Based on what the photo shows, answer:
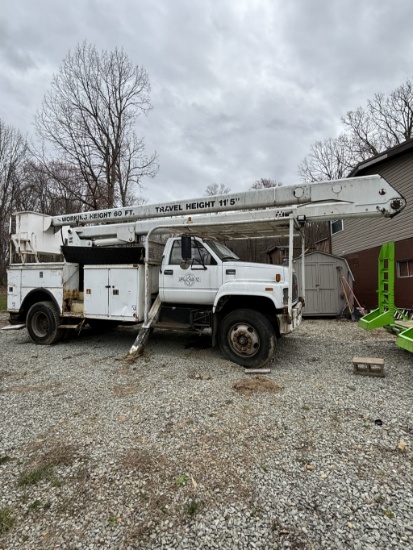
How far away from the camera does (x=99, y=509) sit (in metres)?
2.02

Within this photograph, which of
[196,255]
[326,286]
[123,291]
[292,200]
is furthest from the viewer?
[326,286]

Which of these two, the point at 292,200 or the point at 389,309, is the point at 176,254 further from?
the point at 389,309

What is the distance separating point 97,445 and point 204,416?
3.73 ft

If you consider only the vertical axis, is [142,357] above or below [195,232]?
below

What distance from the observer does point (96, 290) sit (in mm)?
6344

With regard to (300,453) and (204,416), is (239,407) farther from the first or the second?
(300,453)

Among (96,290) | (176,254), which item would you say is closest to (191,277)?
(176,254)

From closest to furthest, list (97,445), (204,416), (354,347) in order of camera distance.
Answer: (97,445) < (204,416) < (354,347)

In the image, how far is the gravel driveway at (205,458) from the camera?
6.10 ft

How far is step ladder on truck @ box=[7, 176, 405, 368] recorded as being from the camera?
16.4ft

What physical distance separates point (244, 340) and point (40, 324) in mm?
4980

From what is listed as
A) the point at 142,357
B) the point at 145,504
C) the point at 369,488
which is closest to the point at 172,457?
the point at 145,504

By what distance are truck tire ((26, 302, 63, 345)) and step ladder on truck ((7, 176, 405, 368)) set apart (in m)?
0.02

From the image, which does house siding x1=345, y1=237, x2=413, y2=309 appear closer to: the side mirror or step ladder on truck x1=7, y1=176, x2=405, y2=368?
step ladder on truck x1=7, y1=176, x2=405, y2=368
